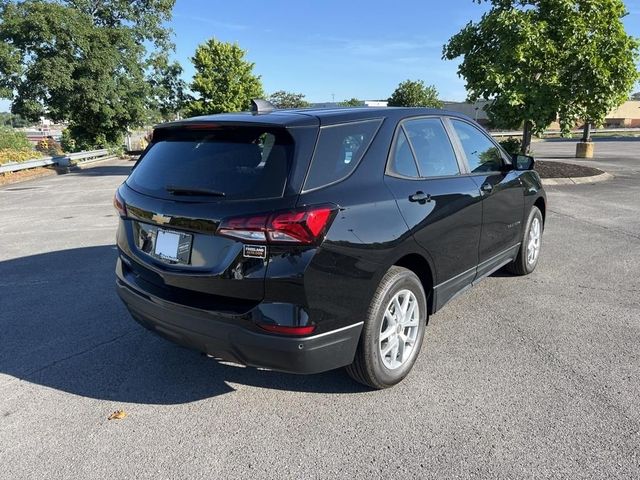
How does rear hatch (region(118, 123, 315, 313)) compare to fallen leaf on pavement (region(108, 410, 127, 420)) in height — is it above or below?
above

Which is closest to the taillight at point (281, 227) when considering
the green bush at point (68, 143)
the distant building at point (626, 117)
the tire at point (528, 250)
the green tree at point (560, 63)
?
the tire at point (528, 250)

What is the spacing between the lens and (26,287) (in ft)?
17.2

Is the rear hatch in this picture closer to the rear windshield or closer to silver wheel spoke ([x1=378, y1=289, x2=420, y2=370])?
the rear windshield

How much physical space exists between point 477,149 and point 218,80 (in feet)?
99.2

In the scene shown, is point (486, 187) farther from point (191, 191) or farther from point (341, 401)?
point (191, 191)

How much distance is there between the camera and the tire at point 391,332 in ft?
9.47

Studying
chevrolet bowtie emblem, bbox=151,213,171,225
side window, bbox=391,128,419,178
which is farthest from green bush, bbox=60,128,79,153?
side window, bbox=391,128,419,178

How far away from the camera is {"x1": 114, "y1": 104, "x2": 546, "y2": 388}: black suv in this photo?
253cm

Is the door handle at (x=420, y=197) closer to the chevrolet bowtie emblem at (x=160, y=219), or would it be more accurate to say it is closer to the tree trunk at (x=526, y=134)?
the chevrolet bowtie emblem at (x=160, y=219)

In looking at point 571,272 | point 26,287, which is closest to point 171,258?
point 26,287

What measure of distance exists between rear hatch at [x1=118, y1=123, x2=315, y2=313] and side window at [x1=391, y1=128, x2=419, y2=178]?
79 centimetres

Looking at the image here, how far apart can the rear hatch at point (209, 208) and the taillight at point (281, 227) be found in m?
0.02

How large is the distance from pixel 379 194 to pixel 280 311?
3.10ft

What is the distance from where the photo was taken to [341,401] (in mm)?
3070
